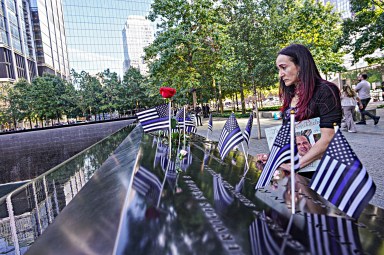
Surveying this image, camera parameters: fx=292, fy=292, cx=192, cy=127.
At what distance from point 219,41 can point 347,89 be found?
25.9 ft

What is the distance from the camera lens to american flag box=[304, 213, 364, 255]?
1235 millimetres

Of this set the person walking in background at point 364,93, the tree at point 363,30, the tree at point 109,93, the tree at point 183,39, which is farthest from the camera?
the tree at point 109,93

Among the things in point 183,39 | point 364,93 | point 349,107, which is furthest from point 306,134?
point 183,39

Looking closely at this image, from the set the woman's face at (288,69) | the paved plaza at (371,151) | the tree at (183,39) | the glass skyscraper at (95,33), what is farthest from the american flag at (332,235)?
the glass skyscraper at (95,33)

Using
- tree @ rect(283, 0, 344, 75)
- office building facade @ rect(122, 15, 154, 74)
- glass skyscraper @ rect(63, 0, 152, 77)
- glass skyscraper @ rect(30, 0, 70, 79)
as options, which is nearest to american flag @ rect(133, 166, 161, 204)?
tree @ rect(283, 0, 344, 75)

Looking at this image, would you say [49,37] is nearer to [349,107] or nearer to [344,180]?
[349,107]

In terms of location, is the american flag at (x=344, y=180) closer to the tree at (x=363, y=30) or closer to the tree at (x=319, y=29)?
the tree at (x=363, y=30)

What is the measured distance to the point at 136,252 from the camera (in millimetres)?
1267

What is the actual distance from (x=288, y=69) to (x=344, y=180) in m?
0.84

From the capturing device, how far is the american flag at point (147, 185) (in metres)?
2.12

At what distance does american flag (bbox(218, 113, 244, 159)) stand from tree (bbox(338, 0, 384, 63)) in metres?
13.6

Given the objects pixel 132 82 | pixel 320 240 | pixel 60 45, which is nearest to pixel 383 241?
pixel 320 240

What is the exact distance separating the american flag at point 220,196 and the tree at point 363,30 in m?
14.9

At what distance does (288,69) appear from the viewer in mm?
2053
